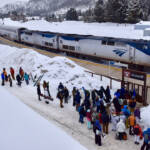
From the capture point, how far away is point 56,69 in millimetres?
19703

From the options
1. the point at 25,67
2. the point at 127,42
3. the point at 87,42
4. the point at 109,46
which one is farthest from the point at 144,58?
the point at 25,67

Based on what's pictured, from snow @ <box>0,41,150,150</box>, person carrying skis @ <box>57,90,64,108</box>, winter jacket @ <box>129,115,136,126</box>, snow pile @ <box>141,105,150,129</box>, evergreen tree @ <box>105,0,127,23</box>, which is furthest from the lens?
evergreen tree @ <box>105,0,127,23</box>

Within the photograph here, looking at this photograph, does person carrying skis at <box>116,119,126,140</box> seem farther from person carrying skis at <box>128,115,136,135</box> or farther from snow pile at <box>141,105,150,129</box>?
snow pile at <box>141,105,150,129</box>

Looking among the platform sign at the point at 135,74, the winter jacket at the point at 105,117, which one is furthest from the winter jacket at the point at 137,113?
the platform sign at the point at 135,74

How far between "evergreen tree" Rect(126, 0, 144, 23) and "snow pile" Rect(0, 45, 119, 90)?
38.6m

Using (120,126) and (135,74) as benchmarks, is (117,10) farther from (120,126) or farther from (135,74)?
(120,126)

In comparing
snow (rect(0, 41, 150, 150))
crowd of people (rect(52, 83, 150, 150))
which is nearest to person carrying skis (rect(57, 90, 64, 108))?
snow (rect(0, 41, 150, 150))

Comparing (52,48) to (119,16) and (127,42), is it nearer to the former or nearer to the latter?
(127,42)

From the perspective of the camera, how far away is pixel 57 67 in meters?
19.9

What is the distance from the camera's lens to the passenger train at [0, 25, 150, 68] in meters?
21.5

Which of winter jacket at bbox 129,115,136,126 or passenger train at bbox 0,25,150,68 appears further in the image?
passenger train at bbox 0,25,150,68

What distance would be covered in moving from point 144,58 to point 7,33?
38243 millimetres

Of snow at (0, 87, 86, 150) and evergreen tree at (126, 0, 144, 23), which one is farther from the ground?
evergreen tree at (126, 0, 144, 23)

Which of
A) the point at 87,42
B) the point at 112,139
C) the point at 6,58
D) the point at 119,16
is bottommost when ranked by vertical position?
the point at 112,139
